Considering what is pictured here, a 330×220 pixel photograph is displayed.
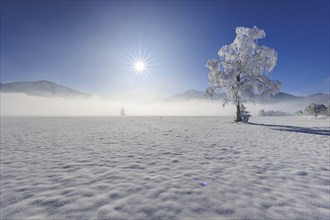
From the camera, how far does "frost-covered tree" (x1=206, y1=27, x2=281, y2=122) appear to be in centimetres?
2867

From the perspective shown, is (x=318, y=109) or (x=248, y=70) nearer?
(x=248, y=70)

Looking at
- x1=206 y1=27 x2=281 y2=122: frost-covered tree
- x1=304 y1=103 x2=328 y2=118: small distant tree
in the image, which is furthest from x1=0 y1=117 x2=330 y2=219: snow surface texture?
Result: x1=304 y1=103 x2=328 y2=118: small distant tree

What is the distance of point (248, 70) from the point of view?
29.0 meters

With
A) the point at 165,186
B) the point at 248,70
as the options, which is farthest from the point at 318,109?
the point at 165,186

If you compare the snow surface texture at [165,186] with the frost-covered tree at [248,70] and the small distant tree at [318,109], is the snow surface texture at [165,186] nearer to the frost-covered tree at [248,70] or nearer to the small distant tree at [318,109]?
the frost-covered tree at [248,70]

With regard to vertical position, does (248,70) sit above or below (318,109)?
above

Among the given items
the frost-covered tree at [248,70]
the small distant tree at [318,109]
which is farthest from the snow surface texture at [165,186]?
the small distant tree at [318,109]

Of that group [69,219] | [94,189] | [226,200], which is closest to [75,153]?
[94,189]

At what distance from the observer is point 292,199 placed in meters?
4.63

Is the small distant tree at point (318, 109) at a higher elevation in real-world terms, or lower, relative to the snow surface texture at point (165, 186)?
higher

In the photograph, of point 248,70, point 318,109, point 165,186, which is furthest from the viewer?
point 318,109

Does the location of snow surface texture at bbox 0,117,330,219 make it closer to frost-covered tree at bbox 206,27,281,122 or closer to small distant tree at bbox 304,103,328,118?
frost-covered tree at bbox 206,27,281,122

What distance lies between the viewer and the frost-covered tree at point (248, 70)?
1129 inches

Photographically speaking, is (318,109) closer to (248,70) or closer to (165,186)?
(248,70)
